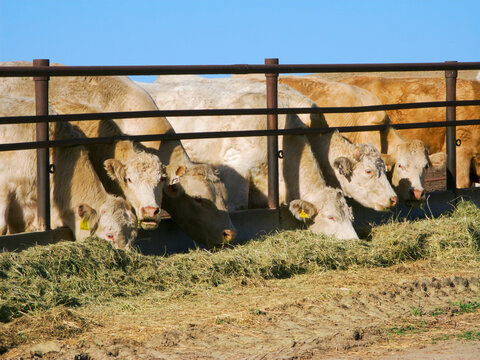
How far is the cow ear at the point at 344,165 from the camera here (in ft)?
28.9

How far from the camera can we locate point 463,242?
7.82m

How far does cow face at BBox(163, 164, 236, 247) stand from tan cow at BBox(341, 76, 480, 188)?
661 centimetres

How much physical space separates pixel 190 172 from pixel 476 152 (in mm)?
6951

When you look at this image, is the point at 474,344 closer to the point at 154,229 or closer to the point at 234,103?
the point at 154,229

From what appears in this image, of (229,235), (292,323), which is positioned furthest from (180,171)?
(292,323)

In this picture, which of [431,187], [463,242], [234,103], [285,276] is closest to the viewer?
[285,276]

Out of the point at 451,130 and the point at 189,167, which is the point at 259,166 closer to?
the point at 189,167

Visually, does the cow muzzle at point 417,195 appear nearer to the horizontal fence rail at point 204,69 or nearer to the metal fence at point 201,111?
the metal fence at point 201,111

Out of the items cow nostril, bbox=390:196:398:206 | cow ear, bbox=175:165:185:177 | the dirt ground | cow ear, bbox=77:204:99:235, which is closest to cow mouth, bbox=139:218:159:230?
cow ear, bbox=77:204:99:235

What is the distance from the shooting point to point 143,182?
7.11 m

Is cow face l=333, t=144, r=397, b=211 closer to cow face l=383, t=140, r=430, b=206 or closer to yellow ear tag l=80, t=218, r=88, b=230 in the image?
cow face l=383, t=140, r=430, b=206

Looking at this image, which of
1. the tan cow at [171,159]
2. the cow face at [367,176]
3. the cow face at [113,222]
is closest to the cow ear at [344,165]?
the cow face at [367,176]

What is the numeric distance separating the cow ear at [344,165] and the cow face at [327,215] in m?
0.57

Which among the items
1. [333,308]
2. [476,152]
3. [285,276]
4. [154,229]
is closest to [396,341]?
[333,308]
